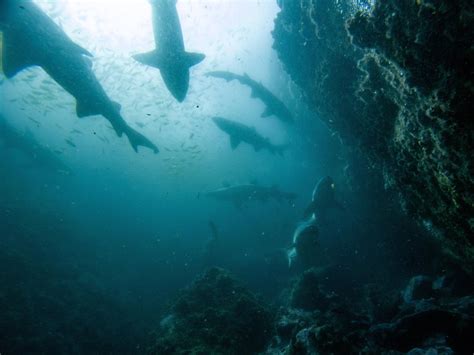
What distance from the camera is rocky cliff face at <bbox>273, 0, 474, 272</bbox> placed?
2.89 meters

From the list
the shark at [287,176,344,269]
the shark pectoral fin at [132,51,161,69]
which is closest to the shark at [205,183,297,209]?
the shark at [287,176,344,269]

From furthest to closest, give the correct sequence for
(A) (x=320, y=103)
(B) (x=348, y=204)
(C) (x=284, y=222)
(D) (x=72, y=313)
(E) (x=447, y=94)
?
1. (C) (x=284, y=222)
2. (B) (x=348, y=204)
3. (D) (x=72, y=313)
4. (A) (x=320, y=103)
5. (E) (x=447, y=94)

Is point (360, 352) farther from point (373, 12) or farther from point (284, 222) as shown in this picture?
point (284, 222)

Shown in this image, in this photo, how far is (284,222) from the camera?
26.5m

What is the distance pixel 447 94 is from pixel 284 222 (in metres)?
24.2

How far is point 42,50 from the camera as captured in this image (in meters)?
6.73

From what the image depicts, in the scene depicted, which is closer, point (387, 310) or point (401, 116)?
point (401, 116)

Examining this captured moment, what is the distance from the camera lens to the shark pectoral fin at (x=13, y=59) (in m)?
6.77

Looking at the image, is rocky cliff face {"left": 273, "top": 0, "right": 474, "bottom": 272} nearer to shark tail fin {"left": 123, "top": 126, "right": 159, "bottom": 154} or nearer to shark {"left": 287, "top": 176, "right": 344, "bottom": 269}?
shark {"left": 287, "top": 176, "right": 344, "bottom": 269}

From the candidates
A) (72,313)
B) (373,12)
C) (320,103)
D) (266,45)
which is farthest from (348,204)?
(72,313)

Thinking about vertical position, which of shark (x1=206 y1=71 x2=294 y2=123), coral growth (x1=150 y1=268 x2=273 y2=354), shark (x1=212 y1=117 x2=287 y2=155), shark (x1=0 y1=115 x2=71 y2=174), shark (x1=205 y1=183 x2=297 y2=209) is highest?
shark (x1=0 y1=115 x2=71 y2=174)

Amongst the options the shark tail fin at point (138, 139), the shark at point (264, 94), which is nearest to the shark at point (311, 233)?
the shark at point (264, 94)

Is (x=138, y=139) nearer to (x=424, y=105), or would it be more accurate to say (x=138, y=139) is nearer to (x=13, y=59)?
(x=13, y=59)

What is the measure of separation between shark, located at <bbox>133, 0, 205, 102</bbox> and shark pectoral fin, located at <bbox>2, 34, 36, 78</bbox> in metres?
2.72
